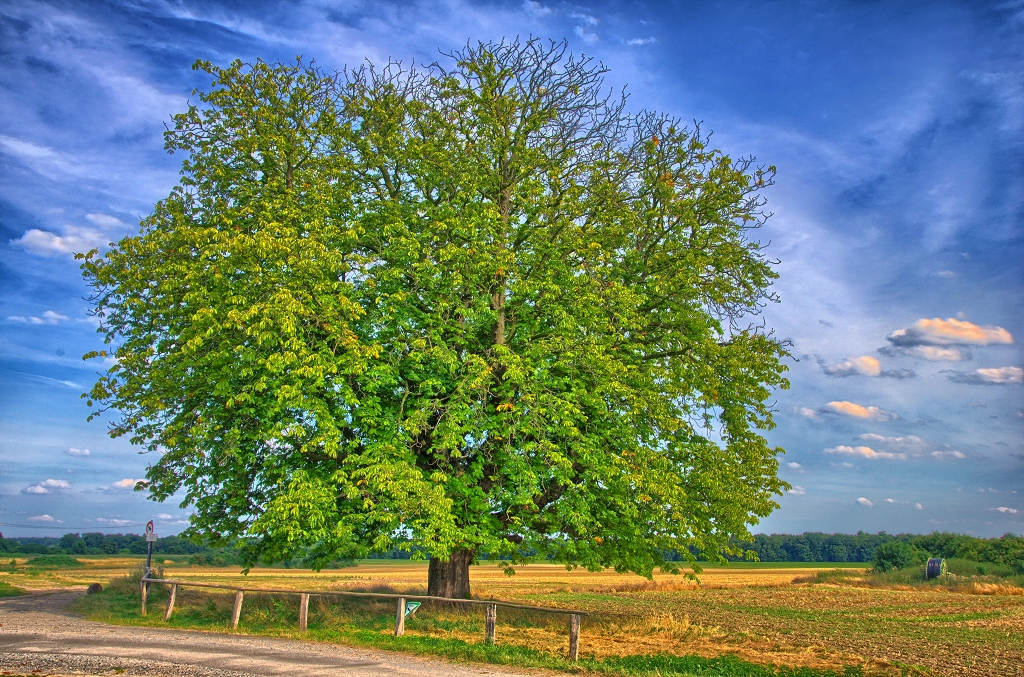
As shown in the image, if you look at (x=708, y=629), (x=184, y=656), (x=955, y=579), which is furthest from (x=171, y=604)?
(x=955, y=579)

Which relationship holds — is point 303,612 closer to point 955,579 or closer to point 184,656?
point 184,656

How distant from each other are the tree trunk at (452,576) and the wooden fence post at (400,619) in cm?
405

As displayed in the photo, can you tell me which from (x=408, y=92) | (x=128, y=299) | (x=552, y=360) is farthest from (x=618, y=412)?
(x=128, y=299)

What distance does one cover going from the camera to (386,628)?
18.6 metres

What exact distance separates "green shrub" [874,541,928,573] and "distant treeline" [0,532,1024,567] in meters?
2.57

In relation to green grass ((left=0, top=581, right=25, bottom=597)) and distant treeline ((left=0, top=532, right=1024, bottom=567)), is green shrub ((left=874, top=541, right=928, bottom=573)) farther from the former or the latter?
green grass ((left=0, top=581, right=25, bottom=597))

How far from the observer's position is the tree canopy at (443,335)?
18594 millimetres

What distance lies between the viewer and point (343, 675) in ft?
39.9

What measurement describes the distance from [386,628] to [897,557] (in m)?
55.2

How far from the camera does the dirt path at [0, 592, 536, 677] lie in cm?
1252

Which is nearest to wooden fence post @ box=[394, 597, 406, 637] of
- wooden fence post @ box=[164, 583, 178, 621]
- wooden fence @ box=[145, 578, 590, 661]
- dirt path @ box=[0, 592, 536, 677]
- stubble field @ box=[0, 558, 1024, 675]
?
wooden fence @ box=[145, 578, 590, 661]

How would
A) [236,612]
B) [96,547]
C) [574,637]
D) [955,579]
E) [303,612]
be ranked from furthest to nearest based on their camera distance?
[96,547] → [955,579] → [236,612] → [303,612] → [574,637]

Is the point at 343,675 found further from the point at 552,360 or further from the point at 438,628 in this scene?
the point at 552,360

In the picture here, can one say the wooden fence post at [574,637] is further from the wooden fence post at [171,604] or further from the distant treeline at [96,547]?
the distant treeline at [96,547]
